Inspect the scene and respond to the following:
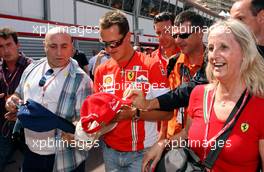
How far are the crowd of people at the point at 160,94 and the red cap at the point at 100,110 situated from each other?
0.06 metres

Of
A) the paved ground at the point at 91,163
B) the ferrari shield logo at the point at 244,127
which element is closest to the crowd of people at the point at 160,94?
the ferrari shield logo at the point at 244,127

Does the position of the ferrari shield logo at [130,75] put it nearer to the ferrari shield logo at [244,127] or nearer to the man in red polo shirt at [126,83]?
the man in red polo shirt at [126,83]

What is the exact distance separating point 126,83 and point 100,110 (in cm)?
52

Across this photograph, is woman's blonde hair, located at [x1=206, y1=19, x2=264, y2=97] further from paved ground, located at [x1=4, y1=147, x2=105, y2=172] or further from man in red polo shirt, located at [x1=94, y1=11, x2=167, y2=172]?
paved ground, located at [x1=4, y1=147, x2=105, y2=172]

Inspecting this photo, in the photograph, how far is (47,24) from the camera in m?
10.2

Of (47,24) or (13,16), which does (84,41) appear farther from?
(13,16)

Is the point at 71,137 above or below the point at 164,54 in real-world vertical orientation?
below

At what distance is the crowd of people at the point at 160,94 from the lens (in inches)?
77.7


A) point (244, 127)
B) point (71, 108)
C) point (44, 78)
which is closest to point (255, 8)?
point (244, 127)

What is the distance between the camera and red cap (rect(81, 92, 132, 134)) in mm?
2361

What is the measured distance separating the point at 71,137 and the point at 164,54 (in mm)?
2129

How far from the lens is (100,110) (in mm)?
2363

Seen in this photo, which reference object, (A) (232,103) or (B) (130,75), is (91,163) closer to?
(B) (130,75)

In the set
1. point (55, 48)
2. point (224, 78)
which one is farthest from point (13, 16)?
point (224, 78)
